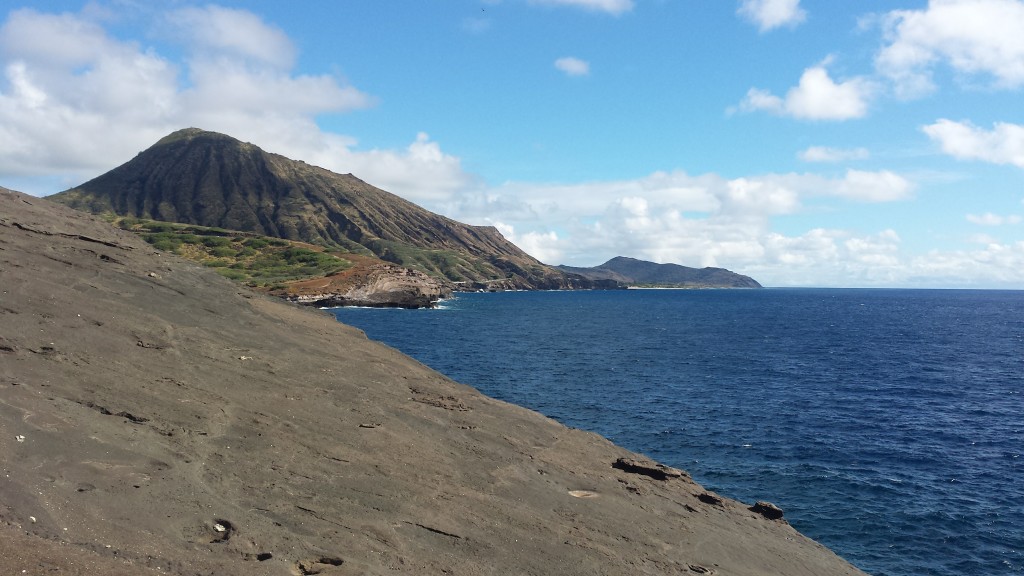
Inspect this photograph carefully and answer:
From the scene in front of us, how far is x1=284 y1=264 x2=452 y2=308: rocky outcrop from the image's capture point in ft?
480

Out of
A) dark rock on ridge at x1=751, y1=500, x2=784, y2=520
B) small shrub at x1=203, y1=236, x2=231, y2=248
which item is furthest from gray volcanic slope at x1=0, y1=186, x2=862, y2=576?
small shrub at x1=203, y1=236, x2=231, y2=248

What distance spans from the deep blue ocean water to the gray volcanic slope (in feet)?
30.9

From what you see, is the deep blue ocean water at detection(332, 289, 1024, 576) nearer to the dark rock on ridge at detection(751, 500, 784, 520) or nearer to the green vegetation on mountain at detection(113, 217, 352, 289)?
the dark rock on ridge at detection(751, 500, 784, 520)

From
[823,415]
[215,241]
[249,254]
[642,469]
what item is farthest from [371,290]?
[642,469]

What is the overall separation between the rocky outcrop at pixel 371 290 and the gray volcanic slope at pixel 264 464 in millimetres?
116080

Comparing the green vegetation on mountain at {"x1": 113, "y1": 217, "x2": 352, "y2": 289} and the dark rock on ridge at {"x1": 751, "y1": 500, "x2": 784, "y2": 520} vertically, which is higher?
the green vegetation on mountain at {"x1": 113, "y1": 217, "x2": 352, "y2": 289}

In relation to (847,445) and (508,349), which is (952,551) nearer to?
(847,445)

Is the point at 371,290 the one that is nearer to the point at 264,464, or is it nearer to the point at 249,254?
the point at 249,254

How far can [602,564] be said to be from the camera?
56.7 feet

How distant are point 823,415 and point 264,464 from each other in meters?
47.1

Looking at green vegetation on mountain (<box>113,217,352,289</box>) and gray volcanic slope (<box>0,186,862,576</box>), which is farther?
green vegetation on mountain (<box>113,217,352,289</box>)

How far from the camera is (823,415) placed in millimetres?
52250

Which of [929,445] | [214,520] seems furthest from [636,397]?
[214,520]

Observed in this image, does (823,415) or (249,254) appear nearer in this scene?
(823,415)
